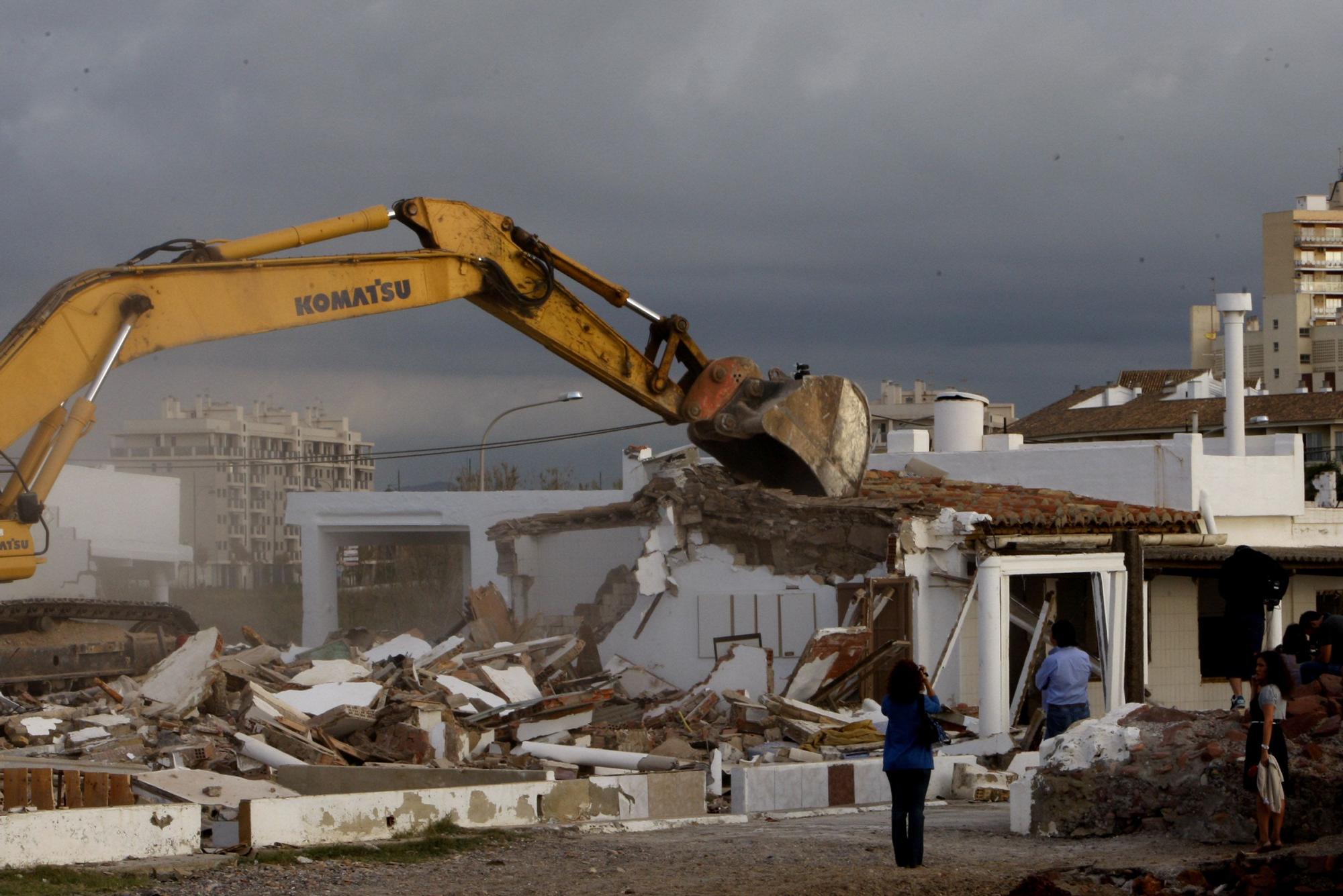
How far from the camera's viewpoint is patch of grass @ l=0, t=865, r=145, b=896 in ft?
29.1

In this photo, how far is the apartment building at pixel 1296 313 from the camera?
9362 centimetres

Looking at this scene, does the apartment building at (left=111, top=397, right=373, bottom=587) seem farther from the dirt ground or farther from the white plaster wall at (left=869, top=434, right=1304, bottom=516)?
the dirt ground

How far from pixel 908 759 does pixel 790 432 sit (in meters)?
9.11

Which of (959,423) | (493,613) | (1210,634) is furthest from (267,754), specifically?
(959,423)

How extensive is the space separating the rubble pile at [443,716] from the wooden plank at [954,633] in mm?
849

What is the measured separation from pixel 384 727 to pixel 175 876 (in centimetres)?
647

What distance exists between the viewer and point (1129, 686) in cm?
1862

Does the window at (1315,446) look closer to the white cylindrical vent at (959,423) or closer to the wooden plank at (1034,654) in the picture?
the white cylindrical vent at (959,423)

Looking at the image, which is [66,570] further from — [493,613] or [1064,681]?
[1064,681]

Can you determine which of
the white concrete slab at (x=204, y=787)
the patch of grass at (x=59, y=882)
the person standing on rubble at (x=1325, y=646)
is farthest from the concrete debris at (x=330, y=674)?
the person standing on rubble at (x=1325, y=646)

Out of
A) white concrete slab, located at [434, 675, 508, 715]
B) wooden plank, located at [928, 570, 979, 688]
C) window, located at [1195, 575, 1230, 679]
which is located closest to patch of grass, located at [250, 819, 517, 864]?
white concrete slab, located at [434, 675, 508, 715]

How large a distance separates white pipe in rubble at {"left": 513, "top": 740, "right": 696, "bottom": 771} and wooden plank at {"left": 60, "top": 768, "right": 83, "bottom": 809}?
16.3ft

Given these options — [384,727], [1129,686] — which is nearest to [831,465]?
[1129,686]

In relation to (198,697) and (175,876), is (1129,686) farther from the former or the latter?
(175,876)
